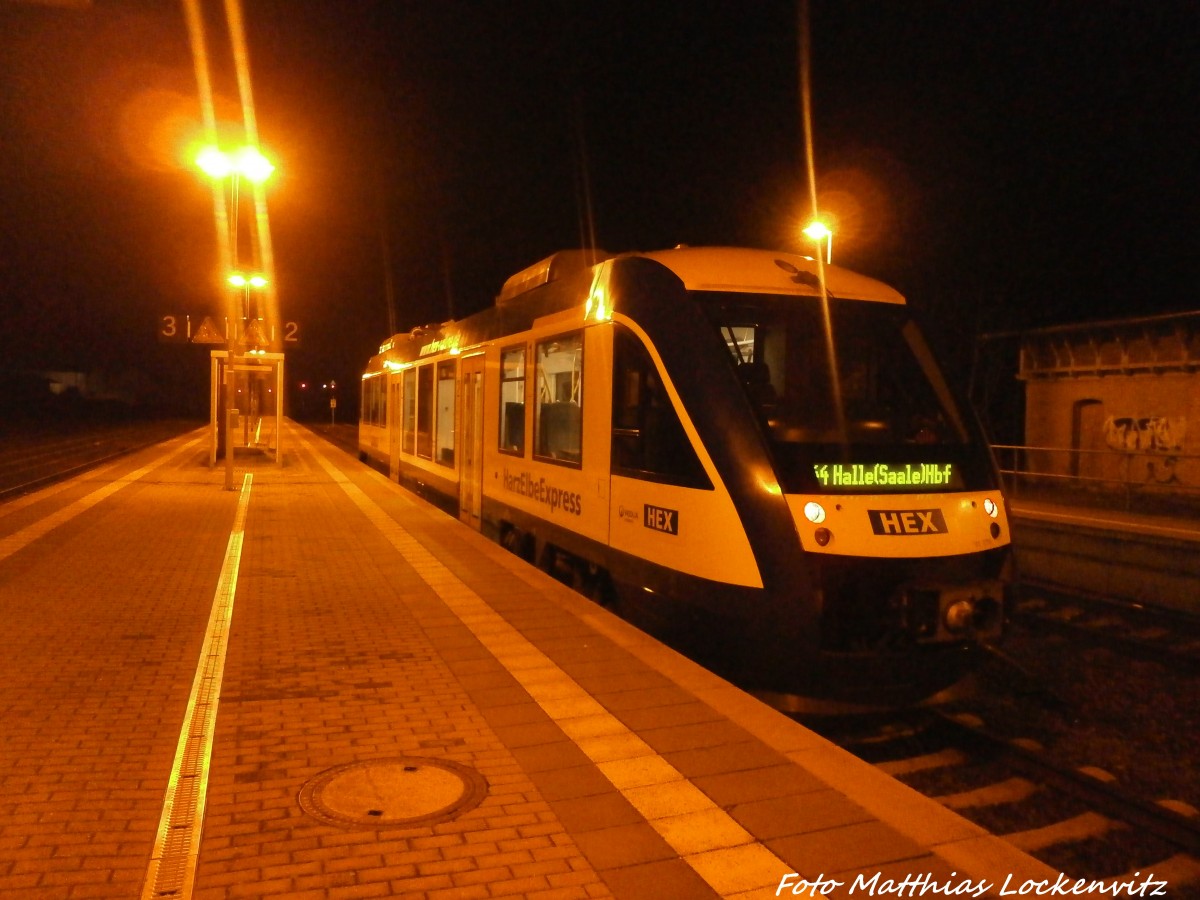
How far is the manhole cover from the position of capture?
13.7ft

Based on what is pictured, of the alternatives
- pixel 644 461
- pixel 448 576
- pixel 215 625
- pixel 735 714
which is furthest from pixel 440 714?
pixel 448 576

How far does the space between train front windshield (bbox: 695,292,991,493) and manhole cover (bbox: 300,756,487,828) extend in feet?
9.26

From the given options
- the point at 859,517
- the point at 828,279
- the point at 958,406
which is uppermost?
the point at 828,279

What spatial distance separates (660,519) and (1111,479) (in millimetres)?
12280

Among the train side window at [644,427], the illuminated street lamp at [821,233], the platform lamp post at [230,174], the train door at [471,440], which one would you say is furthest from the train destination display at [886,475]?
the platform lamp post at [230,174]

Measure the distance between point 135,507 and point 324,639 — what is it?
387 inches

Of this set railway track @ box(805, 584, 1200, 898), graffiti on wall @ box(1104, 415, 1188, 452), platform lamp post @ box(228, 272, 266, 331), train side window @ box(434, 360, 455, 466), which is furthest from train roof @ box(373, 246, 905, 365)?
platform lamp post @ box(228, 272, 266, 331)

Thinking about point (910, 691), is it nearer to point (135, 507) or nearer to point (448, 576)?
point (448, 576)

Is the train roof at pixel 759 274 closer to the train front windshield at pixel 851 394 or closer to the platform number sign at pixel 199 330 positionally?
the train front windshield at pixel 851 394

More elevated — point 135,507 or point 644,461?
point 644,461

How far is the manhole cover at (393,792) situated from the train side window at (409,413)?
13.6m

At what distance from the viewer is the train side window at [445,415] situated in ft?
47.2

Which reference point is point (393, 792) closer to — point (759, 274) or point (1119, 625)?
point (759, 274)

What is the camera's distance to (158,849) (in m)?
3.84
